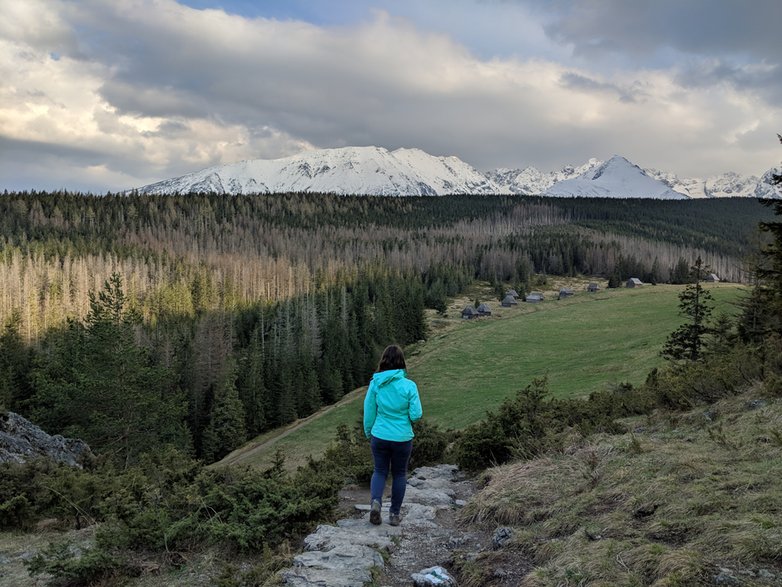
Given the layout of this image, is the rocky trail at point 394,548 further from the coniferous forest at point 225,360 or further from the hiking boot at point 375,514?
the coniferous forest at point 225,360

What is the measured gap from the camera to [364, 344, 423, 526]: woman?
28.5ft

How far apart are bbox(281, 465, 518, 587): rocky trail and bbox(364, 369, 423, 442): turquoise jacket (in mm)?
1530

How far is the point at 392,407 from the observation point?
8.69 meters

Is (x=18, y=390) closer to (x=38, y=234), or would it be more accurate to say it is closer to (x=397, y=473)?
(x=397, y=473)

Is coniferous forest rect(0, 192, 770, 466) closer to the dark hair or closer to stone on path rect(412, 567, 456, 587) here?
the dark hair

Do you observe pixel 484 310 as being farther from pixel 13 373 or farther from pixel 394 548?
pixel 394 548

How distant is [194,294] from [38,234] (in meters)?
76.4

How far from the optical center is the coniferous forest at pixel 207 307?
35062 mm

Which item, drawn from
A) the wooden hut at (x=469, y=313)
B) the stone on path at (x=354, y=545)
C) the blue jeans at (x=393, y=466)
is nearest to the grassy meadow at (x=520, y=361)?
the stone on path at (x=354, y=545)

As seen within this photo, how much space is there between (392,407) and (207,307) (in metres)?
106

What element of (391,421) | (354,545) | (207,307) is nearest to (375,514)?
(354,545)

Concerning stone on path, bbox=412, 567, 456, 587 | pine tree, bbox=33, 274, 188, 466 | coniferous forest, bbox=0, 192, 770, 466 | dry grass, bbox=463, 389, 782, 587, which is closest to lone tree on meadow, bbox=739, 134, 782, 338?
dry grass, bbox=463, 389, 782, 587

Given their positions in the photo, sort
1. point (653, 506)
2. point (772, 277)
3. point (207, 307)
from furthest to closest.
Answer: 1. point (207, 307)
2. point (772, 277)
3. point (653, 506)

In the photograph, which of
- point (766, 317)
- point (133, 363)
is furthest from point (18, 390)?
point (766, 317)
